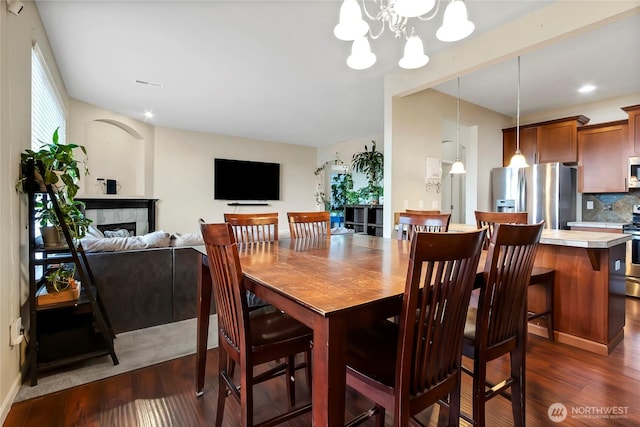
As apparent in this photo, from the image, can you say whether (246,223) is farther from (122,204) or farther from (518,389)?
(122,204)

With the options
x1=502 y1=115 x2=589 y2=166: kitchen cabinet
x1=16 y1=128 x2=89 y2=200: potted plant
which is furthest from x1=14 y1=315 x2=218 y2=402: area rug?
x1=502 y1=115 x2=589 y2=166: kitchen cabinet

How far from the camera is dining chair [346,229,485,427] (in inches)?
36.4

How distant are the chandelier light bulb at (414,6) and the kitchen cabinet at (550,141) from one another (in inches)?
162

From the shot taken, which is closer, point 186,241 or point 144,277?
point 144,277

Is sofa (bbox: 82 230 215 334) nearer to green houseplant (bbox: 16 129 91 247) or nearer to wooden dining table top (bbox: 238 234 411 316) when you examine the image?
green houseplant (bbox: 16 129 91 247)

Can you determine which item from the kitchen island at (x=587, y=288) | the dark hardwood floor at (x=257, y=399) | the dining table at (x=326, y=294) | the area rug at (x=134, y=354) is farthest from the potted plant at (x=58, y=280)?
the kitchen island at (x=587, y=288)

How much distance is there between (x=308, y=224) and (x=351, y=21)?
1.58 m

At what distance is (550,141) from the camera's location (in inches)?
177

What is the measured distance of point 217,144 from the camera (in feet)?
21.5

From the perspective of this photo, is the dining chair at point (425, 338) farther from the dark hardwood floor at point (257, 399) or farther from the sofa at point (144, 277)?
the sofa at point (144, 277)

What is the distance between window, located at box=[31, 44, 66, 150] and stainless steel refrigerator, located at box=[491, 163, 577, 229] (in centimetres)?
534

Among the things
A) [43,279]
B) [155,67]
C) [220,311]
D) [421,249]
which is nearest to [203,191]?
[155,67]

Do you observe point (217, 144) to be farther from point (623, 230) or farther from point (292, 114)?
point (623, 230)

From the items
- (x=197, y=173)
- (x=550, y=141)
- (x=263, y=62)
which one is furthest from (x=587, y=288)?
(x=197, y=173)
